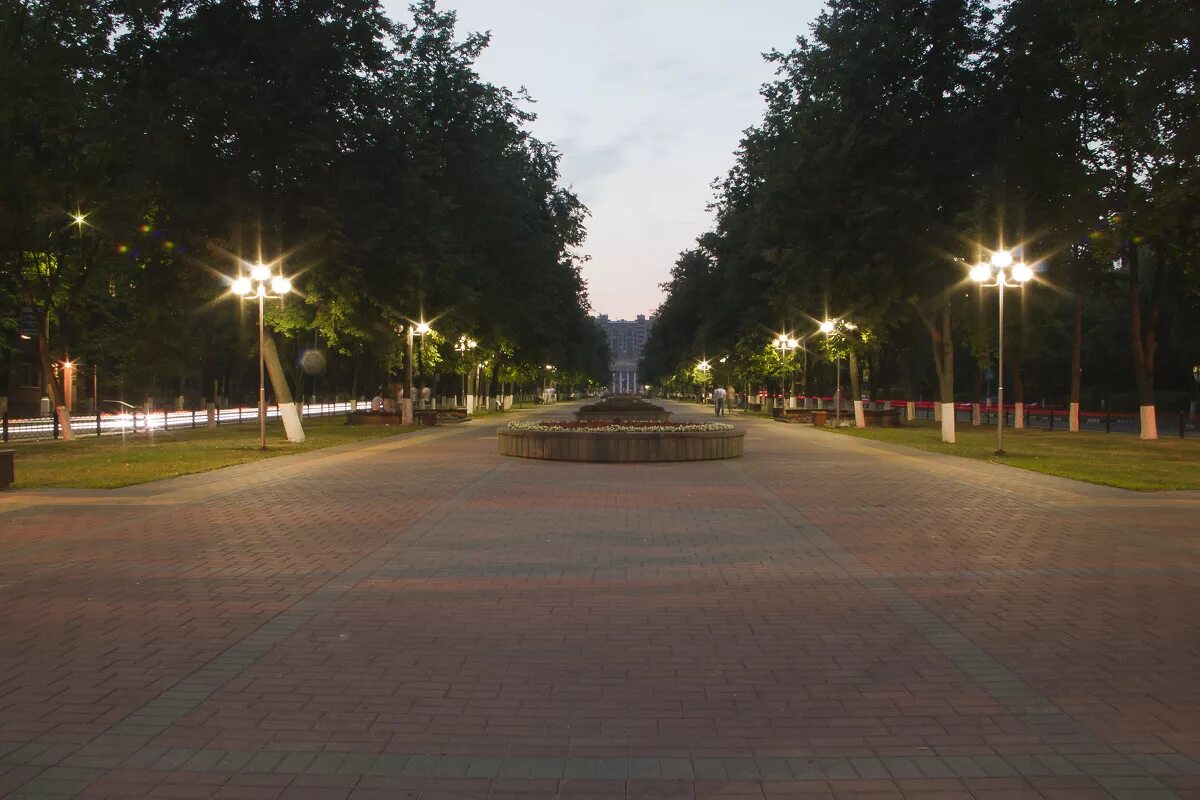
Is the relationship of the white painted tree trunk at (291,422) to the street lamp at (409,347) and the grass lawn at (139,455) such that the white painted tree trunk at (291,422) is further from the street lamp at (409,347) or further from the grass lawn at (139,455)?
the street lamp at (409,347)

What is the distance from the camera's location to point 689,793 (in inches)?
156

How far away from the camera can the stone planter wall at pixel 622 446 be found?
20.3 m

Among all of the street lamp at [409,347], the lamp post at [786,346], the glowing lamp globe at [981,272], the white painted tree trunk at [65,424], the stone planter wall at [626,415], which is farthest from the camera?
the lamp post at [786,346]

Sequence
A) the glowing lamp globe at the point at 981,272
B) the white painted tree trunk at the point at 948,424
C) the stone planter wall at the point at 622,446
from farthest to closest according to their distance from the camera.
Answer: the white painted tree trunk at the point at 948,424 < the glowing lamp globe at the point at 981,272 < the stone planter wall at the point at 622,446

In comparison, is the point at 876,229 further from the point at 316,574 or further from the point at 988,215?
the point at 316,574

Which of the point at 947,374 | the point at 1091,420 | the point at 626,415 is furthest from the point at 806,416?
the point at 626,415

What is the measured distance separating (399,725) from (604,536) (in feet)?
19.2

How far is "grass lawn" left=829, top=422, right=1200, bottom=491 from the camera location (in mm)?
17198

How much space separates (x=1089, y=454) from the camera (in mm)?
23641

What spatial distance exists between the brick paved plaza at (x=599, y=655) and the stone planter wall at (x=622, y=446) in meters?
7.98

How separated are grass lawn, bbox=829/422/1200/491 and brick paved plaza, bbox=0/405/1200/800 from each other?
211 inches

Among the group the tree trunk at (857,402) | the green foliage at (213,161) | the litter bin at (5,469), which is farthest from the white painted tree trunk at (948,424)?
the litter bin at (5,469)

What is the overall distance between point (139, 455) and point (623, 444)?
1079 centimetres

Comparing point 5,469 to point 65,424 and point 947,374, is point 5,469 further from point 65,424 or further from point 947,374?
point 947,374
